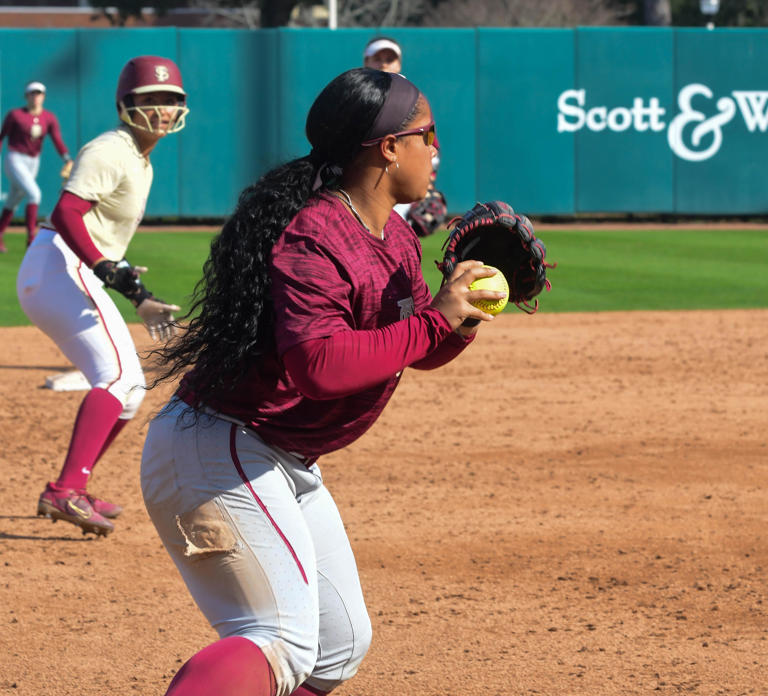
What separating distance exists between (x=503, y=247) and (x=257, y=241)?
71cm

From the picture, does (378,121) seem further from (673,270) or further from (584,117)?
(584,117)

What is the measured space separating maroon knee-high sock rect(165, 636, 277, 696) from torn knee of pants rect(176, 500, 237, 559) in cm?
22

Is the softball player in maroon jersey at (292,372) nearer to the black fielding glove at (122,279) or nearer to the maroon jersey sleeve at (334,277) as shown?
the maroon jersey sleeve at (334,277)

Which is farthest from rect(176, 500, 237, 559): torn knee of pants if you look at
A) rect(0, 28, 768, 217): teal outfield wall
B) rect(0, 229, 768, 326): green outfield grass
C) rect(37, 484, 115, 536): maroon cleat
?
rect(0, 28, 768, 217): teal outfield wall

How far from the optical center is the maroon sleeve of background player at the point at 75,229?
17.7ft

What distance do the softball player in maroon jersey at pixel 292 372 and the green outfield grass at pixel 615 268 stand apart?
867 cm

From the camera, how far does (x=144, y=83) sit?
5.68m

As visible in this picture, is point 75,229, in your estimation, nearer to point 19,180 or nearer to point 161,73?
point 161,73

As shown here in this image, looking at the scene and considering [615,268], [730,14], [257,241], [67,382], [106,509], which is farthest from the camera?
[730,14]

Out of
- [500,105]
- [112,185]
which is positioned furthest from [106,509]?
[500,105]

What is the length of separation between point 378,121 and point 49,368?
728 cm

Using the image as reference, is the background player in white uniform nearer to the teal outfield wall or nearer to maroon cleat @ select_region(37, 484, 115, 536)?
maroon cleat @ select_region(37, 484, 115, 536)

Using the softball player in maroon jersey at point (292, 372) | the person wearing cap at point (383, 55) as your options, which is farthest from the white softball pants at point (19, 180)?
the softball player in maroon jersey at point (292, 372)

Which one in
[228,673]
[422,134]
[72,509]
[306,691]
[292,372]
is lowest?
[72,509]
